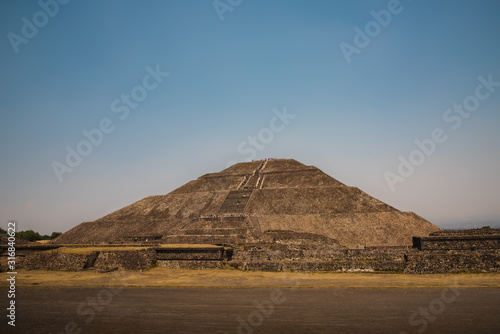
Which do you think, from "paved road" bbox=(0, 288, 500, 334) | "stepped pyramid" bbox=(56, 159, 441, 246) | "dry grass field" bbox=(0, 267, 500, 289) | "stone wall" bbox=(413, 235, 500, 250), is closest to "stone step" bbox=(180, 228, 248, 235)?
"stepped pyramid" bbox=(56, 159, 441, 246)

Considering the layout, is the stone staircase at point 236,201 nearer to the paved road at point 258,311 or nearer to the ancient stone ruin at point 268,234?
the ancient stone ruin at point 268,234

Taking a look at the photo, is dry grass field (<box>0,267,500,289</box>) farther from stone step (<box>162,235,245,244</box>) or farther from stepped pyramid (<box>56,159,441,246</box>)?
stepped pyramid (<box>56,159,441,246</box>)

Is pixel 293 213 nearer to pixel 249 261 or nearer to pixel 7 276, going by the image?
pixel 249 261

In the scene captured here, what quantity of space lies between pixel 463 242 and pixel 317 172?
35.8 metres

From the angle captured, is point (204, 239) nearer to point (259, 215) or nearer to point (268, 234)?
point (268, 234)

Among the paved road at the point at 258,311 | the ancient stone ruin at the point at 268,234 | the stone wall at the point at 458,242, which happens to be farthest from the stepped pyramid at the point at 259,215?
the paved road at the point at 258,311

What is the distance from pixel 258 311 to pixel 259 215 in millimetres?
30571

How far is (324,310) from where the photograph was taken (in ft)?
26.6

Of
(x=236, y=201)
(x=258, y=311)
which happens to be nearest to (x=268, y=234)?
(x=236, y=201)

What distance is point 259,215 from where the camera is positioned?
38594 mm

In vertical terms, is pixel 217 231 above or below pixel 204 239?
above

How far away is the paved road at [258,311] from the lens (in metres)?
6.88

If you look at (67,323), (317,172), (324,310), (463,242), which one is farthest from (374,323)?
(317,172)

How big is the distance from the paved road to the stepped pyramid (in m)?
17.2
